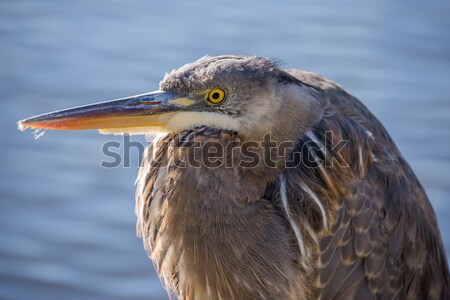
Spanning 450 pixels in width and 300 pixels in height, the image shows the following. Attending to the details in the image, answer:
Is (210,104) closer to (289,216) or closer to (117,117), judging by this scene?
(117,117)

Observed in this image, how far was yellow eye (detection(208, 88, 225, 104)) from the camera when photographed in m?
4.06

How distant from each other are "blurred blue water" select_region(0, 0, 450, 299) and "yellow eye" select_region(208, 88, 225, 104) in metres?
2.25

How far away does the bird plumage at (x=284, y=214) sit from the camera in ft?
13.8

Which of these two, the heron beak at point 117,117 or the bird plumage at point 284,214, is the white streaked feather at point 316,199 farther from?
the heron beak at point 117,117

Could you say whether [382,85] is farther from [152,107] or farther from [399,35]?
[152,107]

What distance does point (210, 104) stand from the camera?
4.09 m

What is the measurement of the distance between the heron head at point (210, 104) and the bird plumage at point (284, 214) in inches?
0.9

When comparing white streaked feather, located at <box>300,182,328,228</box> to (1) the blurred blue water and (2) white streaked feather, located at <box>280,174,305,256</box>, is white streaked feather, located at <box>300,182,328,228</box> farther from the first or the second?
(1) the blurred blue water

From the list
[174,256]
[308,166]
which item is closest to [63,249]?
[174,256]

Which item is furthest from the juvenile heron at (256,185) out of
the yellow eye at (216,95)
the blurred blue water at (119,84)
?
the blurred blue water at (119,84)

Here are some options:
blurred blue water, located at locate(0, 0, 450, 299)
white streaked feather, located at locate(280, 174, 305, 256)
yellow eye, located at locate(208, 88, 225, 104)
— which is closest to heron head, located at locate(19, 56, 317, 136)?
yellow eye, located at locate(208, 88, 225, 104)

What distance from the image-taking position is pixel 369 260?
4.38 metres

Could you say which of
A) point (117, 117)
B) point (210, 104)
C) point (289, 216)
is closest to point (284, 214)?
point (289, 216)

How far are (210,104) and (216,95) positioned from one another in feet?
0.16
